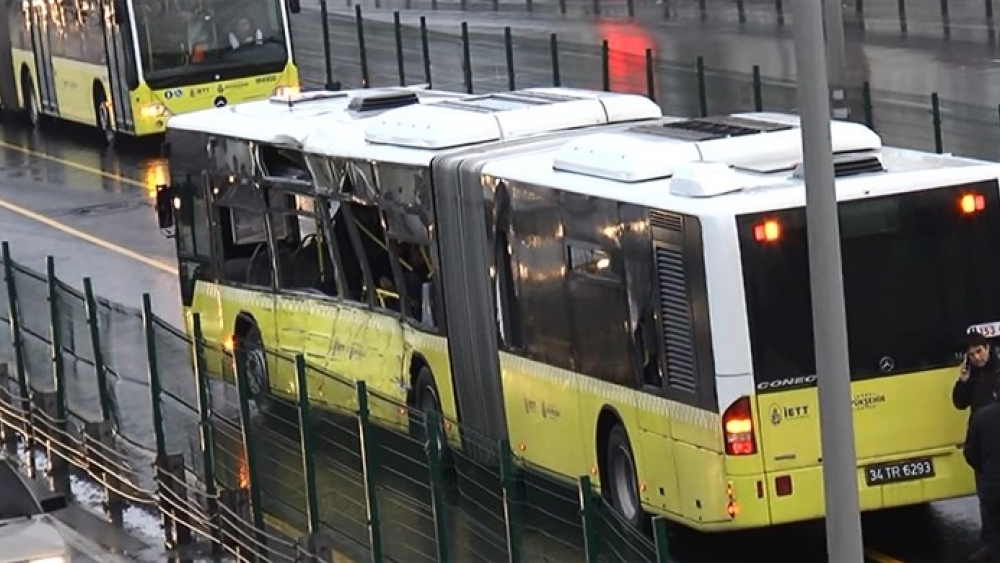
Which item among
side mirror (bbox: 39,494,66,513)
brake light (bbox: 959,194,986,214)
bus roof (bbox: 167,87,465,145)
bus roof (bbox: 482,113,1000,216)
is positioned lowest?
side mirror (bbox: 39,494,66,513)

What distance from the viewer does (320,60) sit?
147 ft

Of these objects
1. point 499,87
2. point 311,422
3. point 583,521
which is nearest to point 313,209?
point 311,422

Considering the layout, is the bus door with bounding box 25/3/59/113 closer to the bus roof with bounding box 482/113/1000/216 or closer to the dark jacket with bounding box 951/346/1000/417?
the bus roof with bounding box 482/113/1000/216

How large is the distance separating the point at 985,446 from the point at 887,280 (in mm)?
1249

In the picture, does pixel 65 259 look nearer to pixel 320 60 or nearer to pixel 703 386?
pixel 320 60

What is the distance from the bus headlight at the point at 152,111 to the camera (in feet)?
125

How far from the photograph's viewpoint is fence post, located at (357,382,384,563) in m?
14.9

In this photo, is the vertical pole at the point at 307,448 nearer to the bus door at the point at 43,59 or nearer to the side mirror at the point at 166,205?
the side mirror at the point at 166,205

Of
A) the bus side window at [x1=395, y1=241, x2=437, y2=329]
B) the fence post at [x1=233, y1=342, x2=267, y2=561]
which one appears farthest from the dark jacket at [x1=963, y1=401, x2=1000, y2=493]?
the bus side window at [x1=395, y1=241, x2=437, y2=329]

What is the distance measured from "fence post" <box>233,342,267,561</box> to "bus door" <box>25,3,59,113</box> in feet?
90.1

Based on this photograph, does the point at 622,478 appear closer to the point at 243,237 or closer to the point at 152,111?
the point at 243,237

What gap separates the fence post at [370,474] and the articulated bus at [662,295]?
140 cm

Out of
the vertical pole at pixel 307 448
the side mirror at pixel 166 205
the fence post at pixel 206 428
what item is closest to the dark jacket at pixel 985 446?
the vertical pole at pixel 307 448

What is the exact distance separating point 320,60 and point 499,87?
585cm
